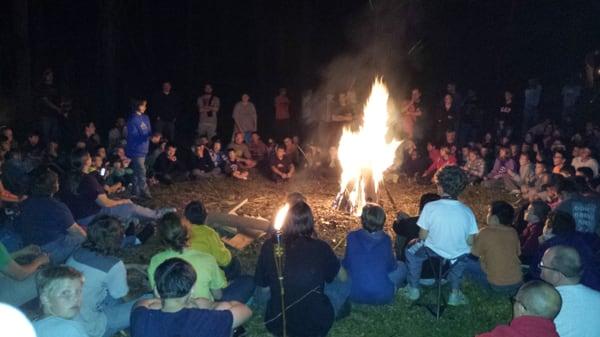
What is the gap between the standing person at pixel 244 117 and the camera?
57.8ft

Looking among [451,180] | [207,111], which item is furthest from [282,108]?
[451,180]

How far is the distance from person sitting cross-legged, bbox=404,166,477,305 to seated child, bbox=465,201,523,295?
0.23m

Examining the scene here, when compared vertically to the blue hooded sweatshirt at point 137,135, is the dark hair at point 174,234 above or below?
below

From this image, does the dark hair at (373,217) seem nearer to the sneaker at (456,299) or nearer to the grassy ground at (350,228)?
the grassy ground at (350,228)

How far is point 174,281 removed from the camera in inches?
172

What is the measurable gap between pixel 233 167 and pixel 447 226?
9.10 m

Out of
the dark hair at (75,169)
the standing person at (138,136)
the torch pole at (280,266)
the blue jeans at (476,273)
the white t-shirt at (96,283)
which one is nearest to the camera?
the white t-shirt at (96,283)

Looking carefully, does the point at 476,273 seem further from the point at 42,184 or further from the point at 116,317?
the point at 42,184

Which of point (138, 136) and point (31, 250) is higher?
point (138, 136)

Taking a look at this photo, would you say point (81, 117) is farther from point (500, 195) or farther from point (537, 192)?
point (537, 192)

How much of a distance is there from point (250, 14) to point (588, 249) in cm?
2242

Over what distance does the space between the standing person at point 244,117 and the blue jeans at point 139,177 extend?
16.8ft

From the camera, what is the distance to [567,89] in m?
20.7

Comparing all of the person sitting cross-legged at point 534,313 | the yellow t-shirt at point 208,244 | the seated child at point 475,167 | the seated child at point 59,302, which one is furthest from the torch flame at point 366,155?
the seated child at point 59,302
